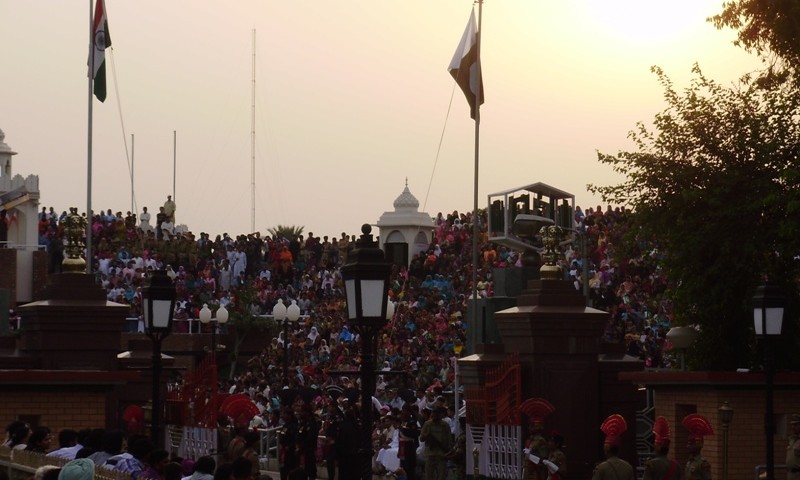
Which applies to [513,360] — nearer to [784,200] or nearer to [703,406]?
[703,406]

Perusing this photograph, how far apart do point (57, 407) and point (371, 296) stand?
35.1ft

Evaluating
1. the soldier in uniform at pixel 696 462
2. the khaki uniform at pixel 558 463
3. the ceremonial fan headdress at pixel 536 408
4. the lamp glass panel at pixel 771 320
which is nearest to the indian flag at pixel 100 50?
the ceremonial fan headdress at pixel 536 408

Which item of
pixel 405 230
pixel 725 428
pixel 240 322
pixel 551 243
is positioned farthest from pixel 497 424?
pixel 405 230

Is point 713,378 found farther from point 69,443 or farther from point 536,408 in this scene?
point 69,443

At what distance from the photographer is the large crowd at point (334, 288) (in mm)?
38500

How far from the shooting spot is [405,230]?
5797 centimetres

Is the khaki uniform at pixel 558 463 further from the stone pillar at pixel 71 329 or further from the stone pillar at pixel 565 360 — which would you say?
the stone pillar at pixel 71 329

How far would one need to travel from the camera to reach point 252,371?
4491 cm

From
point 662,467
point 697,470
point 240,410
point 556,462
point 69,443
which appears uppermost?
point 240,410

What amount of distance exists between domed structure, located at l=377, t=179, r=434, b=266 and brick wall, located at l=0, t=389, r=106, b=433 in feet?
109

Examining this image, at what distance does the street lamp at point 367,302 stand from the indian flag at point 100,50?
24687mm

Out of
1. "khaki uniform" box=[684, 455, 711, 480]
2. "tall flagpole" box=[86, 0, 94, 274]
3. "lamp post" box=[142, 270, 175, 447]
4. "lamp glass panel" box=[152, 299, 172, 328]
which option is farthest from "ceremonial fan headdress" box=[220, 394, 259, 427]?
"tall flagpole" box=[86, 0, 94, 274]

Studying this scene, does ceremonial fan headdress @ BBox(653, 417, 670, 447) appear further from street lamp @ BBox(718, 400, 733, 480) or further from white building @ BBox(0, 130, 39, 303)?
white building @ BBox(0, 130, 39, 303)

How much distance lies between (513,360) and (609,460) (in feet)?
22.0
